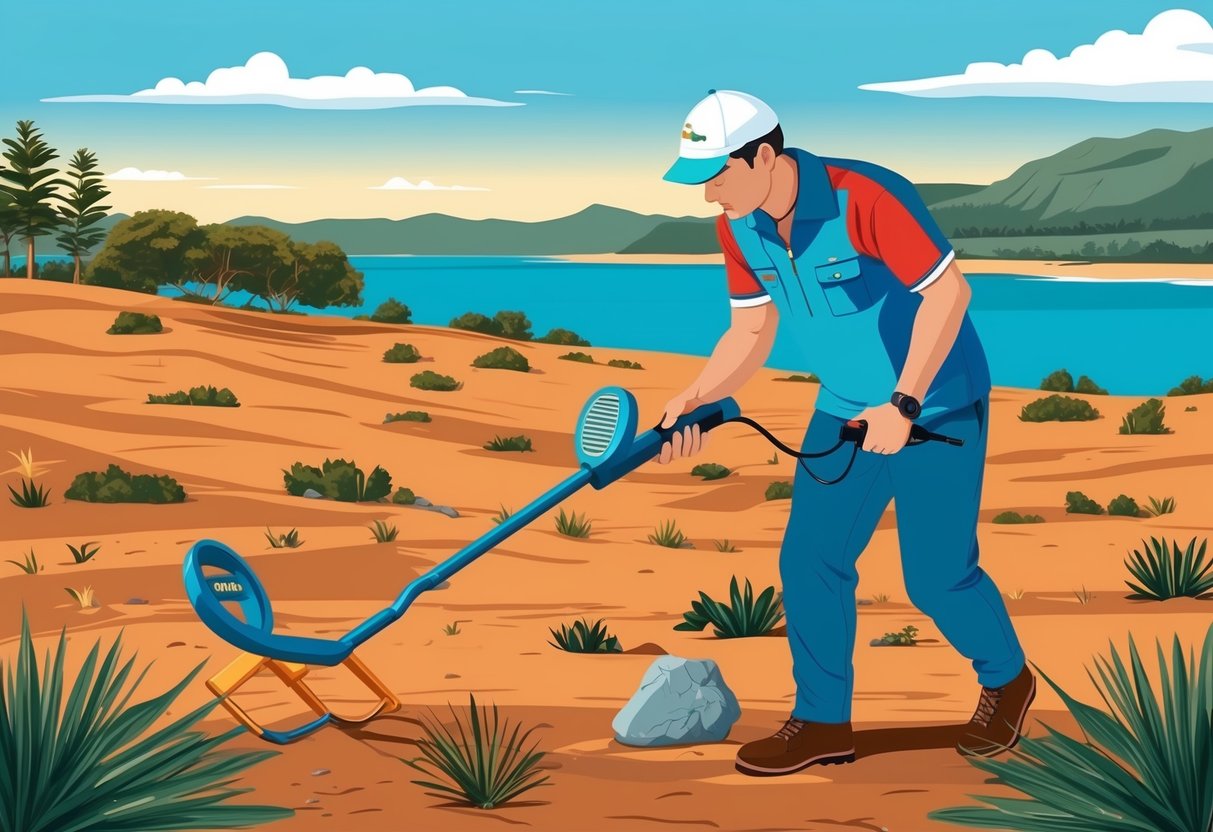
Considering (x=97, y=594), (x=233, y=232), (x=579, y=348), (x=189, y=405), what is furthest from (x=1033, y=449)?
(x=233, y=232)

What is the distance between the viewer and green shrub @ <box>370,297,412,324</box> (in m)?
44.4

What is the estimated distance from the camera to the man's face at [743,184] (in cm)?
651

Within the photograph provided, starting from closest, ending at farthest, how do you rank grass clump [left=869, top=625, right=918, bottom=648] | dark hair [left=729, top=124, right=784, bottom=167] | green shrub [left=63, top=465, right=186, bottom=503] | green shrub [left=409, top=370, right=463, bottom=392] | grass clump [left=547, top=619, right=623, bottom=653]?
dark hair [left=729, top=124, right=784, bottom=167] → grass clump [left=547, top=619, right=623, bottom=653] → grass clump [left=869, top=625, right=918, bottom=648] → green shrub [left=63, top=465, right=186, bottom=503] → green shrub [left=409, top=370, right=463, bottom=392]

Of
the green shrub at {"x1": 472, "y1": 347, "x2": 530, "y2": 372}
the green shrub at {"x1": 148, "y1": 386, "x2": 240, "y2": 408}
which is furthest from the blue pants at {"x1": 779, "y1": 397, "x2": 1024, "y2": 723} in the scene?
the green shrub at {"x1": 472, "y1": 347, "x2": 530, "y2": 372}

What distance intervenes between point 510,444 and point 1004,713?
634 inches

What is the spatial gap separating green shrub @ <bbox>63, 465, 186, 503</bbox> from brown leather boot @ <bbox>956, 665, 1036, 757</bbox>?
444 inches

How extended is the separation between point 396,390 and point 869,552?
1539 centimetres

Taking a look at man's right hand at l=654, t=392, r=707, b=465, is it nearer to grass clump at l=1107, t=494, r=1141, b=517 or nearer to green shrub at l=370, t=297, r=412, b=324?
grass clump at l=1107, t=494, r=1141, b=517

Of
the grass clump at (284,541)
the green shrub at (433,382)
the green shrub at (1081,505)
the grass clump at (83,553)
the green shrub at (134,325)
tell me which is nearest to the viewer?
the grass clump at (83,553)

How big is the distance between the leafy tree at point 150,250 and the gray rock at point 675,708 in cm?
4052

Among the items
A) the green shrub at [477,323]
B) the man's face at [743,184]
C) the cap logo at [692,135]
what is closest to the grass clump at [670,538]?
the man's face at [743,184]

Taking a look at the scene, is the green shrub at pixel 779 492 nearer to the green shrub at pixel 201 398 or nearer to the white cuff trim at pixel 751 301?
the green shrub at pixel 201 398

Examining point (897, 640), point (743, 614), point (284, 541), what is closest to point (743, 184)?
point (743, 614)

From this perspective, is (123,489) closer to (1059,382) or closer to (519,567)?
(519,567)
